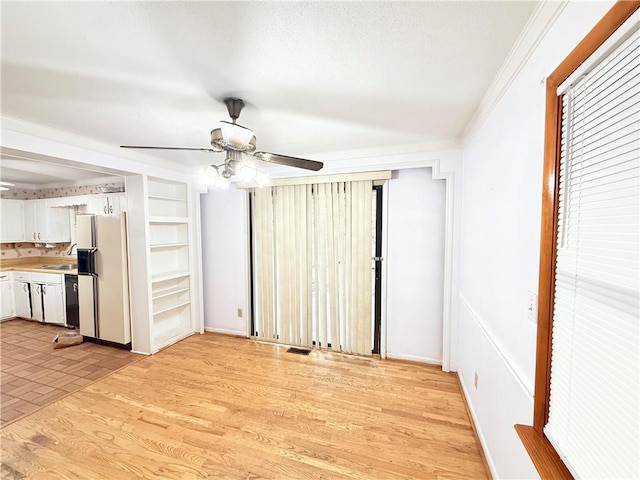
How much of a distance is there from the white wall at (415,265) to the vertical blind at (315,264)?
277mm

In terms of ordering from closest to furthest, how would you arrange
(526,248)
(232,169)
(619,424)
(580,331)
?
(619,424) < (580,331) < (526,248) < (232,169)

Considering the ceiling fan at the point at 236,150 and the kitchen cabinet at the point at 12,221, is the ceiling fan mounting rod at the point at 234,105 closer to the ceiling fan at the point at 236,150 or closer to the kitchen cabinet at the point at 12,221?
the ceiling fan at the point at 236,150

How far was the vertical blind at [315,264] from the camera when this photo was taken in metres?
3.01

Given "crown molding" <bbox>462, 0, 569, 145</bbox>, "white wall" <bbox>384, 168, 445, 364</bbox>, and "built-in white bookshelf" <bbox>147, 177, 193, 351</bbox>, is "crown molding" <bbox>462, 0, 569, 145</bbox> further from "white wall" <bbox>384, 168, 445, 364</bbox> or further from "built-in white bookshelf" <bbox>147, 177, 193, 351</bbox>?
"built-in white bookshelf" <bbox>147, 177, 193, 351</bbox>

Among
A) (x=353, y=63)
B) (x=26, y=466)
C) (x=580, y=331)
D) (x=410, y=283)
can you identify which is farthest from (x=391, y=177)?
(x=26, y=466)

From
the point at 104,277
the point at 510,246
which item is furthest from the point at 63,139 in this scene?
the point at 510,246

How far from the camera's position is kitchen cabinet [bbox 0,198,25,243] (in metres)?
4.35

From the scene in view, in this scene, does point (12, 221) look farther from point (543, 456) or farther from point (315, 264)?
point (543, 456)

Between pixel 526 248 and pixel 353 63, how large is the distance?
4.15ft

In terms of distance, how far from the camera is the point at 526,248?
1.18 m

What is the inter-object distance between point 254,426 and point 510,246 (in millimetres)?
2176

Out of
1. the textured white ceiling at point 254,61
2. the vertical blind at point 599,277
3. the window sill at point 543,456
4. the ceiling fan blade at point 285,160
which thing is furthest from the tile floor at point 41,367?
the vertical blind at point 599,277

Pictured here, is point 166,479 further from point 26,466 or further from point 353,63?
point 353,63

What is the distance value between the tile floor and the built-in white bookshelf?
55 cm
